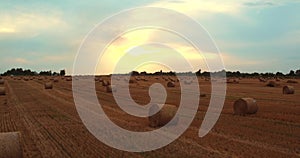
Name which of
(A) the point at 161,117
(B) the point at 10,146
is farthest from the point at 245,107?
(B) the point at 10,146

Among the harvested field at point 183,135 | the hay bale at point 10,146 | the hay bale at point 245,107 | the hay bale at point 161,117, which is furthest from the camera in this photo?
the hay bale at point 245,107

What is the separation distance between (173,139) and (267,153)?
3265 mm

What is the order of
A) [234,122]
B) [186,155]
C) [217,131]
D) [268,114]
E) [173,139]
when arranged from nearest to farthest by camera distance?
[186,155]
[173,139]
[217,131]
[234,122]
[268,114]

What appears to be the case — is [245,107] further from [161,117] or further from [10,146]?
[10,146]

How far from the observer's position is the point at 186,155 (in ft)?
36.1

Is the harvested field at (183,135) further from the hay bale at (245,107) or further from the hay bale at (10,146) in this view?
the hay bale at (10,146)

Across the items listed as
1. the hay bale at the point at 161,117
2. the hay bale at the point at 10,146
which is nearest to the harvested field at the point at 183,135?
the hay bale at the point at 161,117

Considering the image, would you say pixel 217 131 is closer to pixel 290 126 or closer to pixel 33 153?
pixel 290 126

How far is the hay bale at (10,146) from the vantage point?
9.58m

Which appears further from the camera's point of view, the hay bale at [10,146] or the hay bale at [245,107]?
the hay bale at [245,107]

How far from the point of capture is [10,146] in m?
9.68

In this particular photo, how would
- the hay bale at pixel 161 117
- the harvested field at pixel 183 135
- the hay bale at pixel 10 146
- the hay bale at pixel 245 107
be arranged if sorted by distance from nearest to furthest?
the hay bale at pixel 10 146, the harvested field at pixel 183 135, the hay bale at pixel 161 117, the hay bale at pixel 245 107

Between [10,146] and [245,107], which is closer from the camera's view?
[10,146]

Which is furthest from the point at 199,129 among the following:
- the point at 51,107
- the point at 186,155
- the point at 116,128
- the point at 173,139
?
the point at 51,107
